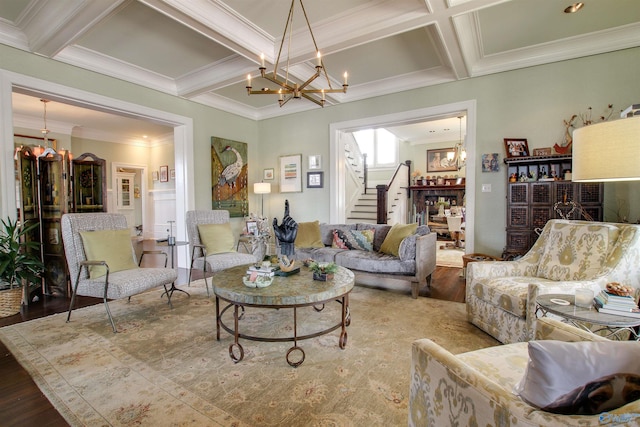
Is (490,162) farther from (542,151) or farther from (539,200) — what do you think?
(539,200)

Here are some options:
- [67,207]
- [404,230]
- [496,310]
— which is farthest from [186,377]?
[67,207]

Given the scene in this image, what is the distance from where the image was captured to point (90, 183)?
496 centimetres

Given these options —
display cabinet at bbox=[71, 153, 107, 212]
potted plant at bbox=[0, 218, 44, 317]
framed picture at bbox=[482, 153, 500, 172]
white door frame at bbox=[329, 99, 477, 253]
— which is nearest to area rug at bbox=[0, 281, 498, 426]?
potted plant at bbox=[0, 218, 44, 317]

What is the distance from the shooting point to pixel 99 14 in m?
2.73

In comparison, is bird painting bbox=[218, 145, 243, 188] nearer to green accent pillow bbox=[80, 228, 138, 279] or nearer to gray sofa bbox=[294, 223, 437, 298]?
gray sofa bbox=[294, 223, 437, 298]

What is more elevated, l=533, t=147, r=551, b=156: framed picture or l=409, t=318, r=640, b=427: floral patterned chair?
l=533, t=147, r=551, b=156: framed picture

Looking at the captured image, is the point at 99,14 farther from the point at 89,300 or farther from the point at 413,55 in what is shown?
the point at 413,55

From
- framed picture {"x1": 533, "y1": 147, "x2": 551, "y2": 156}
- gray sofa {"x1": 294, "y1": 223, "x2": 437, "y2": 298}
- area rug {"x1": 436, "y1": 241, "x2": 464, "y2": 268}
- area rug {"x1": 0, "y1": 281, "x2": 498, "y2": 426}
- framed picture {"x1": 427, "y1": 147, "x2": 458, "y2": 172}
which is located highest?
framed picture {"x1": 427, "y1": 147, "x2": 458, "y2": 172}

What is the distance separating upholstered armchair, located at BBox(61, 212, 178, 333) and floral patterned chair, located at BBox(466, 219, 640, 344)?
297 cm

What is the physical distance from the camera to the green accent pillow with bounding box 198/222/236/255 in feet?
13.6

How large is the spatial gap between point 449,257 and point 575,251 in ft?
12.4

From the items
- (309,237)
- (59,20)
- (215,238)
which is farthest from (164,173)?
(59,20)

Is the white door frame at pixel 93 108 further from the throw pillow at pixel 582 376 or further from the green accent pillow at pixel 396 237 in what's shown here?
the throw pillow at pixel 582 376

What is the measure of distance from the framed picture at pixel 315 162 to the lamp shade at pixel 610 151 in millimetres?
4292
